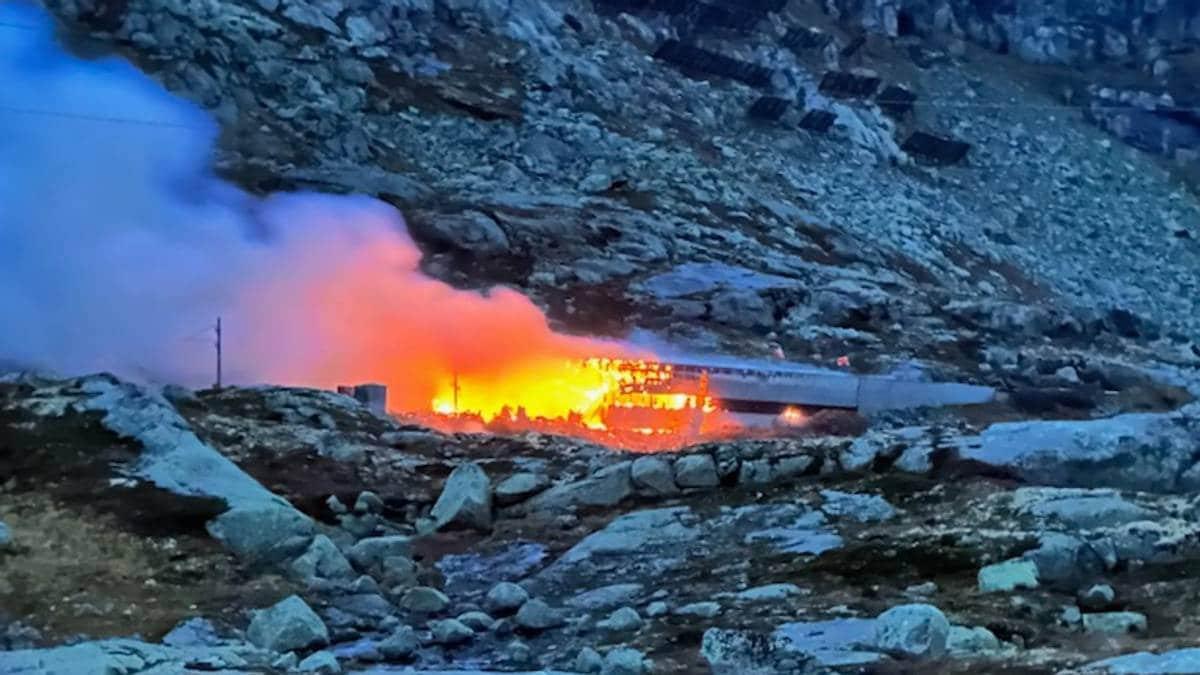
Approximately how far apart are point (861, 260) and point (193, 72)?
49.0ft

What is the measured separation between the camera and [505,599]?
9578 millimetres

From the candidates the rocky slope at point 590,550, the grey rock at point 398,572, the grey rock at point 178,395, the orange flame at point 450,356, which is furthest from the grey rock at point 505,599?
the orange flame at point 450,356

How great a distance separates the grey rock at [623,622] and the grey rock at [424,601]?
136 centimetres

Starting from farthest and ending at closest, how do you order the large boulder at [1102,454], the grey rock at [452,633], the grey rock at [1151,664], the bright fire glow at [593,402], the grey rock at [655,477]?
the bright fire glow at [593,402]
the grey rock at [655,477]
the large boulder at [1102,454]
the grey rock at [452,633]
the grey rock at [1151,664]

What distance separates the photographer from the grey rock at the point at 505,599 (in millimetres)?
9469

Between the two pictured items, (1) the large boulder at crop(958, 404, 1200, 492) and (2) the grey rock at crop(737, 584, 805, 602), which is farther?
(1) the large boulder at crop(958, 404, 1200, 492)

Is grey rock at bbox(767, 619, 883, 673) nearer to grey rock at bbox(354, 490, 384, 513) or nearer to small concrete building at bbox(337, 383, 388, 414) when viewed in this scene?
grey rock at bbox(354, 490, 384, 513)

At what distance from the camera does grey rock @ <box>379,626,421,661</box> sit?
8242 mm

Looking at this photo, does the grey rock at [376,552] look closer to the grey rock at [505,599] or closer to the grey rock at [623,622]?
the grey rock at [505,599]

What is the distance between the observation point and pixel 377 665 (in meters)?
7.99

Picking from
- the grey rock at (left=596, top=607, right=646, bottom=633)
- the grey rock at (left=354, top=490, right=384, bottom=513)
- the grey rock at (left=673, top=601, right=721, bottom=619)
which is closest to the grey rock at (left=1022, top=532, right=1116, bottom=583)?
the grey rock at (left=673, top=601, right=721, bottom=619)

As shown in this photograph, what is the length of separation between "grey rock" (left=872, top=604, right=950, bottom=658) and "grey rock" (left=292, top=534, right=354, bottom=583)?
440 cm

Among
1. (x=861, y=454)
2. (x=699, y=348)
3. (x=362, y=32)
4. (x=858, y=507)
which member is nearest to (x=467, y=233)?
(x=699, y=348)

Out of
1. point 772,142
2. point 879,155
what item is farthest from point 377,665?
point 879,155
